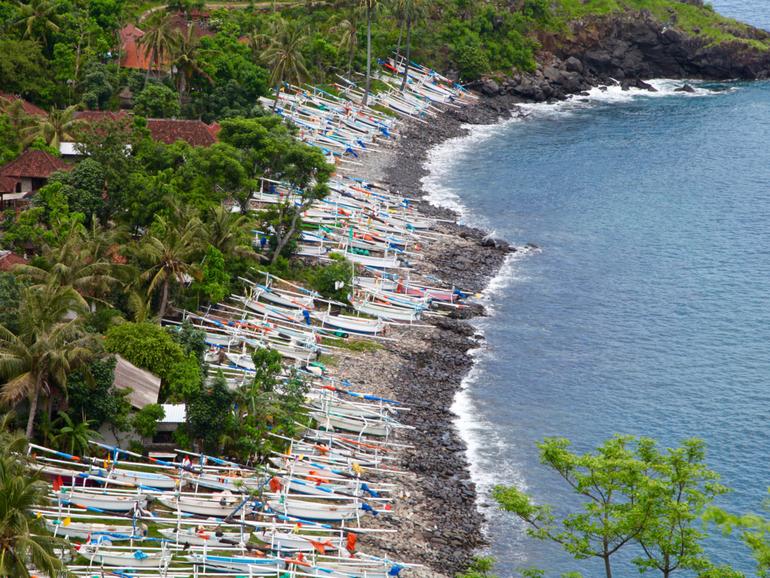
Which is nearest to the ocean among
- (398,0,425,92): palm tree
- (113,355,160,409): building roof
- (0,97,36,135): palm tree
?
(398,0,425,92): palm tree

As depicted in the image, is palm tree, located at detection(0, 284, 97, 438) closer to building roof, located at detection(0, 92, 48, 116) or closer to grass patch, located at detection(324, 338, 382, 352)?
grass patch, located at detection(324, 338, 382, 352)

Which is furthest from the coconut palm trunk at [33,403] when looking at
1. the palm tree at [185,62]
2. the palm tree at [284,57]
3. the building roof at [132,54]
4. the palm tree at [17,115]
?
the palm tree at [284,57]

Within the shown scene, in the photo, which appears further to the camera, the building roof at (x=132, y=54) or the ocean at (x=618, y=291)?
the building roof at (x=132, y=54)

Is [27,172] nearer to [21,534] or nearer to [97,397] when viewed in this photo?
[97,397]

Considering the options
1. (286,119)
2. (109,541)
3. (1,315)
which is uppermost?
(286,119)

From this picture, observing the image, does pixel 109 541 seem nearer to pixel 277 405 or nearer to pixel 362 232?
pixel 277 405

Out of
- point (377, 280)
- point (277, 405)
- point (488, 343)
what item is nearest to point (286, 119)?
point (377, 280)

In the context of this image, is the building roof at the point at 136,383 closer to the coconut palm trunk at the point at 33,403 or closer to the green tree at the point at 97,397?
the green tree at the point at 97,397
